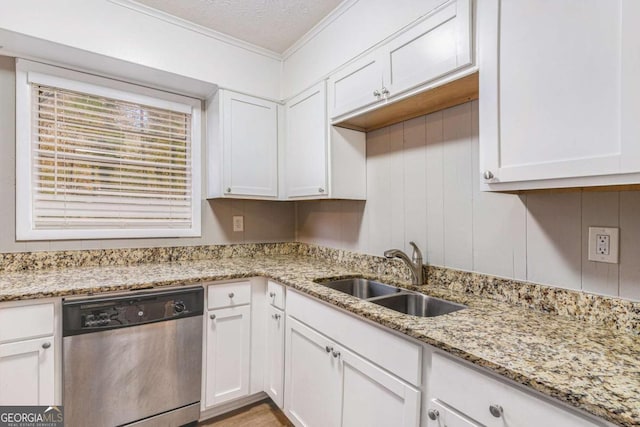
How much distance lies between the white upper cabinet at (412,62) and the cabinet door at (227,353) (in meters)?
1.34

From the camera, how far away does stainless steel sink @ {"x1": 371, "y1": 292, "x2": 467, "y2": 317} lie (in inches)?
56.3

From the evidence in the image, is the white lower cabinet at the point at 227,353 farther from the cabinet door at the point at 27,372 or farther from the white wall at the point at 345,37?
the white wall at the point at 345,37

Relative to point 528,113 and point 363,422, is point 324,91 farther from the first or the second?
point 363,422

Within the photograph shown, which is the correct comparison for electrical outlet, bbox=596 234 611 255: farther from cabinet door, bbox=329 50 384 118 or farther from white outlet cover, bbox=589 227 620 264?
cabinet door, bbox=329 50 384 118

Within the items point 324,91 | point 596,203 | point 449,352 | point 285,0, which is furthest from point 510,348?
point 285,0

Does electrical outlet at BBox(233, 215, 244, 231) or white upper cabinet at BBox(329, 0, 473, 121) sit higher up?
white upper cabinet at BBox(329, 0, 473, 121)

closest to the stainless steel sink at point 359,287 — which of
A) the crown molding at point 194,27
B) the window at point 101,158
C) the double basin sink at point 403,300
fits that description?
the double basin sink at point 403,300

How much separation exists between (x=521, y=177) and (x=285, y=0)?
5.20ft

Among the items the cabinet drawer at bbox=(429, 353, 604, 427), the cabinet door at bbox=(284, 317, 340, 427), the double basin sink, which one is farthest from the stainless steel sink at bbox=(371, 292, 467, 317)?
the cabinet drawer at bbox=(429, 353, 604, 427)

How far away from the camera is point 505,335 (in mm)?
978

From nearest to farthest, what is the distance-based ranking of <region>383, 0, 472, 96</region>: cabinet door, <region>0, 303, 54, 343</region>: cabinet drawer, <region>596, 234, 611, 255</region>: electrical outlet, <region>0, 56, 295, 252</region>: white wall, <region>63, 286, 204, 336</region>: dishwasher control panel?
1. <region>596, 234, 611, 255</region>: electrical outlet
2. <region>383, 0, 472, 96</region>: cabinet door
3. <region>0, 303, 54, 343</region>: cabinet drawer
4. <region>63, 286, 204, 336</region>: dishwasher control panel
5. <region>0, 56, 295, 252</region>: white wall

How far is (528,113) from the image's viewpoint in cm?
98

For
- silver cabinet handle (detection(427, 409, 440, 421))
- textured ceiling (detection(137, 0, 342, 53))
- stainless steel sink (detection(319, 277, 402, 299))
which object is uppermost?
textured ceiling (detection(137, 0, 342, 53))

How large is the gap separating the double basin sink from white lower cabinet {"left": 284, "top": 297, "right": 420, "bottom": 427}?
289 mm
